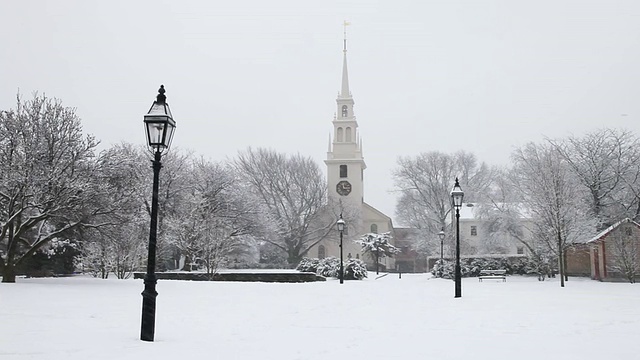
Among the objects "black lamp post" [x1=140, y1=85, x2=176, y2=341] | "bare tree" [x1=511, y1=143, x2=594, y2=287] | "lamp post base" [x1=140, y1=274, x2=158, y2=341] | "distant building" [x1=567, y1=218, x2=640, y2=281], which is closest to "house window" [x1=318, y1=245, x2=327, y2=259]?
"bare tree" [x1=511, y1=143, x2=594, y2=287]

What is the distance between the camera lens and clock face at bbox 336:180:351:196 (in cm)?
6844

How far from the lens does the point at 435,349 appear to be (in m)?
7.92

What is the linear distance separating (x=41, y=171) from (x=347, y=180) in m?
52.4

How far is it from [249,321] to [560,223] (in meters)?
21.8

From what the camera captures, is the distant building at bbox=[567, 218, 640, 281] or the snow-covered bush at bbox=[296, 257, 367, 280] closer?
the distant building at bbox=[567, 218, 640, 281]

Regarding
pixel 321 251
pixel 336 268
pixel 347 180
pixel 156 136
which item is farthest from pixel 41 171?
pixel 347 180

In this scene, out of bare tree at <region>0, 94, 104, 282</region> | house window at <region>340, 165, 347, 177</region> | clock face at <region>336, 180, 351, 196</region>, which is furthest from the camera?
house window at <region>340, 165, 347, 177</region>

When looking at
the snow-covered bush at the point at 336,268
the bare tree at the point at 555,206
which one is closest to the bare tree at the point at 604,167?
the bare tree at the point at 555,206

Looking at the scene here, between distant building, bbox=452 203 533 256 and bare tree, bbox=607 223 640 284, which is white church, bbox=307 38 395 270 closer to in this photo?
distant building, bbox=452 203 533 256

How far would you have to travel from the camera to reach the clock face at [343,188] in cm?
6844

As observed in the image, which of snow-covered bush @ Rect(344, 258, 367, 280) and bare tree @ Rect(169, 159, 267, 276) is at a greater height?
bare tree @ Rect(169, 159, 267, 276)

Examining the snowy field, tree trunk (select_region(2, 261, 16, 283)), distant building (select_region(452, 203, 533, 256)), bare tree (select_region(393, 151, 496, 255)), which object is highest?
bare tree (select_region(393, 151, 496, 255))

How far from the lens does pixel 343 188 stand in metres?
68.8

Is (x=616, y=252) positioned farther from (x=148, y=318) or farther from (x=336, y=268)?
(x=148, y=318)
